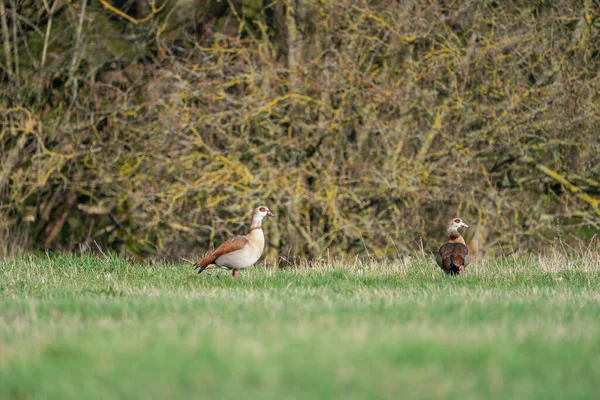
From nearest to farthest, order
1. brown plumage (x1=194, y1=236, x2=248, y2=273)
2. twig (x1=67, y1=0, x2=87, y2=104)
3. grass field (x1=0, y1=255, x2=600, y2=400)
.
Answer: grass field (x1=0, y1=255, x2=600, y2=400), brown plumage (x1=194, y1=236, x2=248, y2=273), twig (x1=67, y1=0, x2=87, y2=104)

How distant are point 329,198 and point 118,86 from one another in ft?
15.0

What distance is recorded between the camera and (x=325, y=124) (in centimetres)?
1642

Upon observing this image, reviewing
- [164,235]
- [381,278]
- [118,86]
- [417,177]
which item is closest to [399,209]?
[417,177]

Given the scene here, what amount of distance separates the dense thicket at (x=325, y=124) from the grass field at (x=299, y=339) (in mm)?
6416

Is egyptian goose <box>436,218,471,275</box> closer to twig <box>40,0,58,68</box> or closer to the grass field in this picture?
the grass field

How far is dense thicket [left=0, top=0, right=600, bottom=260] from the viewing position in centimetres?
1658

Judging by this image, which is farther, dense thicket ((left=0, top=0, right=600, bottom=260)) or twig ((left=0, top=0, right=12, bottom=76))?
twig ((left=0, top=0, right=12, bottom=76))

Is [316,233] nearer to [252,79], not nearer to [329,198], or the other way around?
[329,198]

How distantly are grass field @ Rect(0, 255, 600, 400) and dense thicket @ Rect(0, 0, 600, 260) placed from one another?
6416 millimetres

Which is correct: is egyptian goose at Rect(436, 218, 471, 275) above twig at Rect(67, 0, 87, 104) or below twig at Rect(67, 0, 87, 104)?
below

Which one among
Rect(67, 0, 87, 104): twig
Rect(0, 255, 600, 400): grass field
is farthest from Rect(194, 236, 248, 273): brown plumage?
Rect(67, 0, 87, 104): twig

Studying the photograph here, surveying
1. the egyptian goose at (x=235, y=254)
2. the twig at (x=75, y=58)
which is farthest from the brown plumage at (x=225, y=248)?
the twig at (x=75, y=58)

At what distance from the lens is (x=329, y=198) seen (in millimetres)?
16203

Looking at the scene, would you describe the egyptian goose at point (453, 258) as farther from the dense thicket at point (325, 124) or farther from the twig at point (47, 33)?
the twig at point (47, 33)
